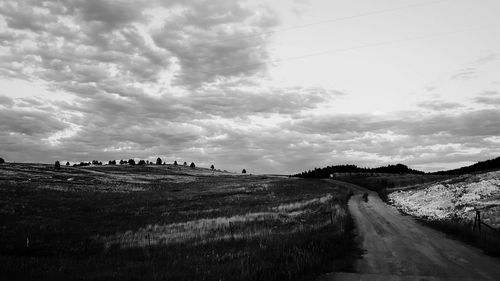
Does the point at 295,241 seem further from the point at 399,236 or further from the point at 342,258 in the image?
the point at 399,236

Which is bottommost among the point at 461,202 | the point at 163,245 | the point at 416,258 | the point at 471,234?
the point at 163,245

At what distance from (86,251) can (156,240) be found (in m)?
4.77

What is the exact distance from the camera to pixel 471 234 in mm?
20578

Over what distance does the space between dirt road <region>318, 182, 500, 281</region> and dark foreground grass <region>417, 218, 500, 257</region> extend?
55 centimetres

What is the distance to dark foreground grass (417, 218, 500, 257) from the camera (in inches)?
699

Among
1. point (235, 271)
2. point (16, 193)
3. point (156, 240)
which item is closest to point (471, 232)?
point (235, 271)

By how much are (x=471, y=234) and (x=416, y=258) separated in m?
6.50

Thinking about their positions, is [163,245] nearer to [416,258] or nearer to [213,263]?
[213,263]

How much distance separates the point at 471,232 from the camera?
21.0 m

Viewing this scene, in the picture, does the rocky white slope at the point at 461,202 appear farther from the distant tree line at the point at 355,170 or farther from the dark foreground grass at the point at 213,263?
the distant tree line at the point at 355,170

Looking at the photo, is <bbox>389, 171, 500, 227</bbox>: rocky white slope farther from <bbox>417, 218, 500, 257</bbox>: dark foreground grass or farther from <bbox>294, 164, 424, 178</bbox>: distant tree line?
<bbox>294, 164, 424, 178</bbox>: distant tree line

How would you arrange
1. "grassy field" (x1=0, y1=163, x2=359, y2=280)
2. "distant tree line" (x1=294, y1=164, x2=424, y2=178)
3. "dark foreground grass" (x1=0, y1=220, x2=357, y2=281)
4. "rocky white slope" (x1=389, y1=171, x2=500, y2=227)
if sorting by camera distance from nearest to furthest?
"dark foreground grass" (x1=0, y1=220, x2=357, y2=281) → "grassy field" (x1=0, y1=163, x2=359, y2=280) → "rocky white slope" (x1=389, y1=171, x2=500, y2=227) → "distant tree line" (x1=294, y1=164, x2=424, y2=178)

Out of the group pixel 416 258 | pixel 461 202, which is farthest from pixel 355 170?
pixel 416 258

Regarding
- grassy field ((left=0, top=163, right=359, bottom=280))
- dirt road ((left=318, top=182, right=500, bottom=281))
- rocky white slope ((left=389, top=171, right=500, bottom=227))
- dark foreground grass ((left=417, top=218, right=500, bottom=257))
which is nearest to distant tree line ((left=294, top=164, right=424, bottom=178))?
rocky white slope ((left=389, top=171, right=500, bottom=227))
